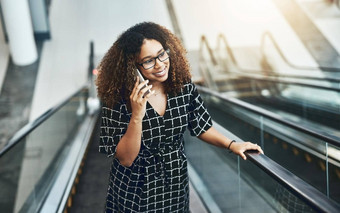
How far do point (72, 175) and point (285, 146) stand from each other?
2.71 metres

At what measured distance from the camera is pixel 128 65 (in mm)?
1358

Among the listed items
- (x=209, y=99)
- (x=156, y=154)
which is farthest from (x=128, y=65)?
(x=209, y=99)

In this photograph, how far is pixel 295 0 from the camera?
10.8 m

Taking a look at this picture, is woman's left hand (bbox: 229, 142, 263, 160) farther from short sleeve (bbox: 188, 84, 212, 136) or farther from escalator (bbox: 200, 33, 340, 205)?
escalator (bbox: 200, 33, 340, 205)

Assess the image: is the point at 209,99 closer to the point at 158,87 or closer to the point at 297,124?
the point at 297,124

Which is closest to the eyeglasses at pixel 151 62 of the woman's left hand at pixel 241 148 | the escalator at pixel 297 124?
the woman's left hand at pixel 241 148

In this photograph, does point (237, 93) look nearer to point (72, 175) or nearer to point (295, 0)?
point (295, 0)

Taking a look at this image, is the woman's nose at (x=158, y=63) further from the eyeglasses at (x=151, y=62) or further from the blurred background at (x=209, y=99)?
the blurred background at (x=209, y=99)

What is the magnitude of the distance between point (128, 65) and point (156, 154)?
0.39 metres

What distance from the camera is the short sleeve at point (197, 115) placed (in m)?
1.53

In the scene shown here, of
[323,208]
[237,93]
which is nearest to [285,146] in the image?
[323,208]

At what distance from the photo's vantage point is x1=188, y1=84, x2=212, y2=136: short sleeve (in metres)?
1.53

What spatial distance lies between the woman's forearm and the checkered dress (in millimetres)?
47

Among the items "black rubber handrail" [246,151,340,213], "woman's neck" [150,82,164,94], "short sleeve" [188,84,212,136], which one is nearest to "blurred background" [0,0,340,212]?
"black rubber handrail" [246,151,340,213]
